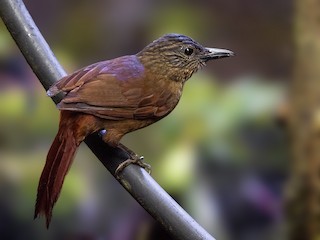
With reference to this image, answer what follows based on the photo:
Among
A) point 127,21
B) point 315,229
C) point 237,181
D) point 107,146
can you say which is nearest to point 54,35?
point 127,21

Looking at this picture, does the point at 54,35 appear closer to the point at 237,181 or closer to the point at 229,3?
the point at 229,3

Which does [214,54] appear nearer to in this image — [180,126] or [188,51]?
[188,51]

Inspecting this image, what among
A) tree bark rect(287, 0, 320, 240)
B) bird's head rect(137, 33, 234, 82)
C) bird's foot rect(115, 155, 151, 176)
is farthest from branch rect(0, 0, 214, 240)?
tree bark rect(287, 0, 320, 240)

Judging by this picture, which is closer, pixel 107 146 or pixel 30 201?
pixel 107 146

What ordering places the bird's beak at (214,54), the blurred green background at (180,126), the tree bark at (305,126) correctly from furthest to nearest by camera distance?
the blurred green background at (180,126) → the tree bark at (305,126) → the bird's beak at (214,54)

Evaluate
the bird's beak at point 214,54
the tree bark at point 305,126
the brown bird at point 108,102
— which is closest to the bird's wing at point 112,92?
the brown bird at point 108,102

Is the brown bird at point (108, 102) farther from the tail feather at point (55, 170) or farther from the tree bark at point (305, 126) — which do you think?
the tree bark at point (305, 126)
